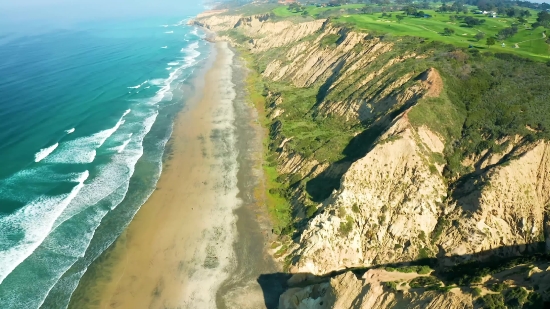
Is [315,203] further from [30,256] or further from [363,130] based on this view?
[30,256]

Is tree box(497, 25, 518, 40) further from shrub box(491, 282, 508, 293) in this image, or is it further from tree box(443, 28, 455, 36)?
shrub box(491, 282, 508, 293)

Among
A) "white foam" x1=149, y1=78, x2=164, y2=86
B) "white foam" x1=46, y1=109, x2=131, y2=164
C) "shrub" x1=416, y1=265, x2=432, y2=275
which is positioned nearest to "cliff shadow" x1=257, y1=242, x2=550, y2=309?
"shrub" x1=416, y1=265, x2=432, y2=275

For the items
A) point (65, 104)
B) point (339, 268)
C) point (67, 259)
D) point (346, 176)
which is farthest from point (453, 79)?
point (65, 104)

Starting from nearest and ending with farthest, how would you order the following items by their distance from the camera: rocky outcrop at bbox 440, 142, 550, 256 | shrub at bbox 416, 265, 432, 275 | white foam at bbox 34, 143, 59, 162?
shrub at bbox 416, 265, 432, 275 → rocky outcrop at bbox 440, 142, 550, 256 → white foam at bbox 34, 143, 59, 162

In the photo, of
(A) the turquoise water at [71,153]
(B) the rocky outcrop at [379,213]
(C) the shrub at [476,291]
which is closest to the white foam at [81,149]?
(A) the turquoise water at [71,153]

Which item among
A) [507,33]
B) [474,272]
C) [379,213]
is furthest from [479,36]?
[474,272]

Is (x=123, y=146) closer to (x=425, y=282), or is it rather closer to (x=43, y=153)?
(x=43, y=153)
